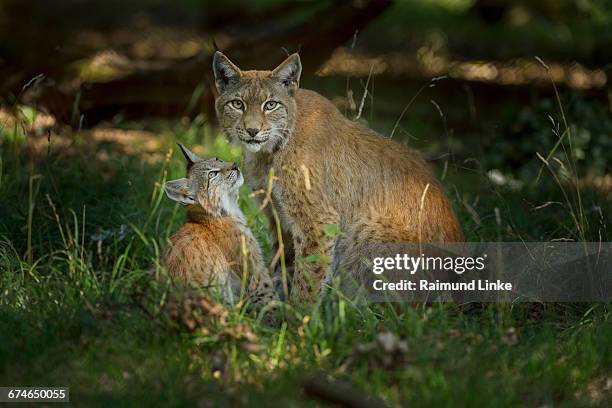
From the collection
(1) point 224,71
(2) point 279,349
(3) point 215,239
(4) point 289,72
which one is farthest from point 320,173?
(2) point 279,349

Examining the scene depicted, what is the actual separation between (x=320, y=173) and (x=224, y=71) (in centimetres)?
88

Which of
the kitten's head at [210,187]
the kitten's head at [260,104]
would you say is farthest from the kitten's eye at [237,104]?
the kitten's head at [210,187]

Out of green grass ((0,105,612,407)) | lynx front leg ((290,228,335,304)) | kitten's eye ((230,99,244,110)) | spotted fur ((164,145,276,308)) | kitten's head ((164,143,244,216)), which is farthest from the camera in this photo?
kitten's eye ((230,99,244,110))

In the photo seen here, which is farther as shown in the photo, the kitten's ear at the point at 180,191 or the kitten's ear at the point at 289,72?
the kitten's ear at the point at 289,72

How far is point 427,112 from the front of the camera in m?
11.3

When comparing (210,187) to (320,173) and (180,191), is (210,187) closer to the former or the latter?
(180,191)

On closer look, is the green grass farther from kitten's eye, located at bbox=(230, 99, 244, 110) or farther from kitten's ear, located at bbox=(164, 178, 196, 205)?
kitten's eye, located at bbox=(230, 99, 244, 110)

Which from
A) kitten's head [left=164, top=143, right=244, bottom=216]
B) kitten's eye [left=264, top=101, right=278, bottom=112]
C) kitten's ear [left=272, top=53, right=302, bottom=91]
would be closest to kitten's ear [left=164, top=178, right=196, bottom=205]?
kitten's head [left=164, top=143, right=244, bottom=216]

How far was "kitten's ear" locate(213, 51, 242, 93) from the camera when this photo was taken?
5.71m

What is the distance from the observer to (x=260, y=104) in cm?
563

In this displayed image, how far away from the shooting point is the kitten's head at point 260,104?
5594 millimetres

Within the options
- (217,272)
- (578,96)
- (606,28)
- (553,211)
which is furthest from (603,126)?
(217,272)

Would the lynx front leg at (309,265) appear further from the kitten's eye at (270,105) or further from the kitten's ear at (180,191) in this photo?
the kitten's eye at (270,105)

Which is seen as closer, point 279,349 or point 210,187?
point 279,349
